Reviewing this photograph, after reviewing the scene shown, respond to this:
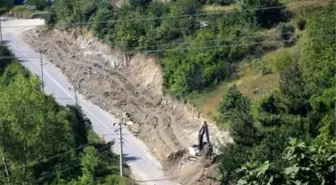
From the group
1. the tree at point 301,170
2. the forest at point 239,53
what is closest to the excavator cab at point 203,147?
the forest at point 239,53

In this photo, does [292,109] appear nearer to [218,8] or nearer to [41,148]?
[41,148]

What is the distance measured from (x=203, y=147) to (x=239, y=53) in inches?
335

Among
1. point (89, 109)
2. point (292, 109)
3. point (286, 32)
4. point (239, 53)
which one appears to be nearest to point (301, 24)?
point (286, 32)

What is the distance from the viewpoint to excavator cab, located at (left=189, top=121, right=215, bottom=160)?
27266mm

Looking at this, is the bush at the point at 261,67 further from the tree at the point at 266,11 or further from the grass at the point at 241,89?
the tree at the point at 266,11

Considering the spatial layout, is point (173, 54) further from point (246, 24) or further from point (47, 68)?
point (47, 68)

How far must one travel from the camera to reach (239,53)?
115 ft

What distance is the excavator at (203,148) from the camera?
2725 centimetres

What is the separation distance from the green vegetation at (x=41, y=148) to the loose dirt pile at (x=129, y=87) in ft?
11.0

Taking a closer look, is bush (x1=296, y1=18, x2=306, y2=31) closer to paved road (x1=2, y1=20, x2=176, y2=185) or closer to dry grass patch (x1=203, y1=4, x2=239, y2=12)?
dry grass patch (x1=203, y1=4, x2=239, y2=12)

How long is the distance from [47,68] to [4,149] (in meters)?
21.0

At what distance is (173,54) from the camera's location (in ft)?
122

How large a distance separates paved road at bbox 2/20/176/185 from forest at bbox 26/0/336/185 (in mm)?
3488

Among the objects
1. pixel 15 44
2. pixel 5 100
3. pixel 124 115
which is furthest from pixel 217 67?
pixel 15 44
